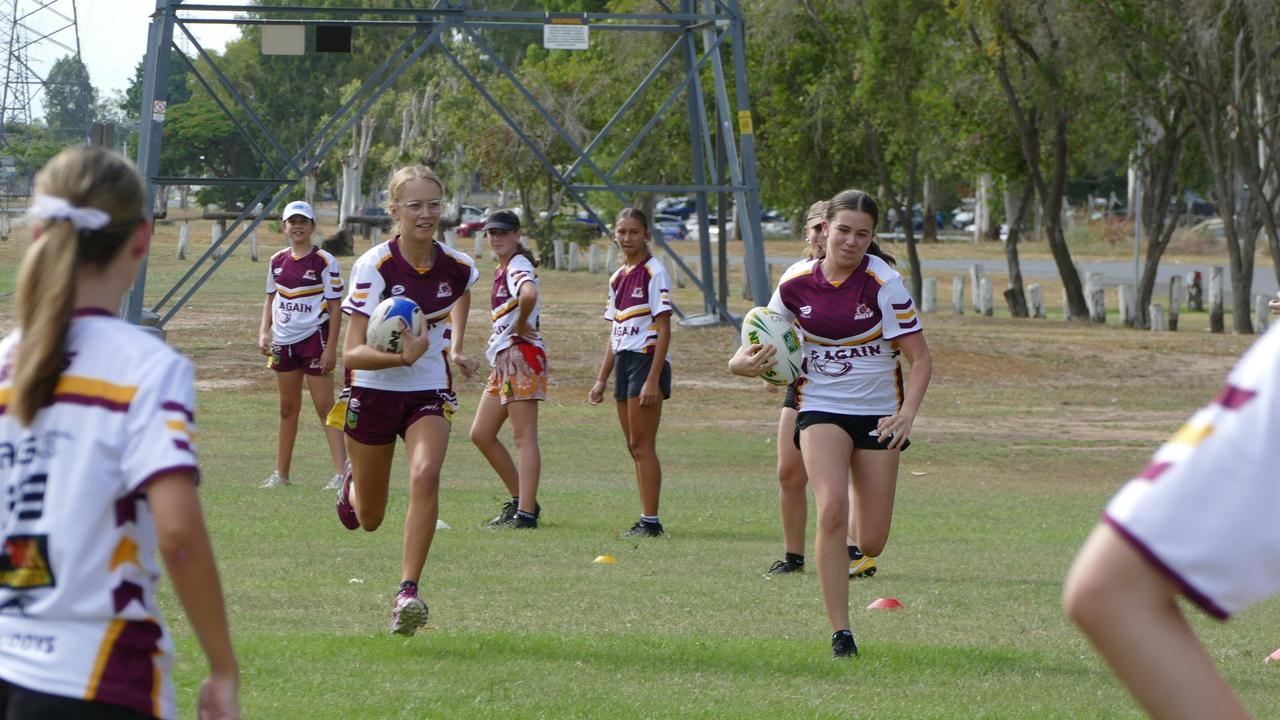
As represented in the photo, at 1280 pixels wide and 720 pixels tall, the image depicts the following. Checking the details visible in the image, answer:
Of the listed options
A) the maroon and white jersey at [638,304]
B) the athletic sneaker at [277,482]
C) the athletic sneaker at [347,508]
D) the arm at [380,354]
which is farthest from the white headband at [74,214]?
the athletic sneaker at [277,482]

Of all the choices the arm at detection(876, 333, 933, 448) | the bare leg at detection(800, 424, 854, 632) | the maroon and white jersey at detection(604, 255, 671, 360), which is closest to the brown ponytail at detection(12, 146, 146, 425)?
the bare leg at detection(800, 424, 854, 632)

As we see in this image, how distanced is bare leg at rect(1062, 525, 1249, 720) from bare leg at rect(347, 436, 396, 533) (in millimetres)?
5929

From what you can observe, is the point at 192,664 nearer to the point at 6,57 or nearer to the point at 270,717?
Answer: the point at 270,717

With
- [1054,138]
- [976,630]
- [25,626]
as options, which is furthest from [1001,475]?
[1054,138]

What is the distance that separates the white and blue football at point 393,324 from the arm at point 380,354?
0.02 m

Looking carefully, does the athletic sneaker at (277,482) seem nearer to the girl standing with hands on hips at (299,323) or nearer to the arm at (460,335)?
the girl standing with hands on hips at (299,323)

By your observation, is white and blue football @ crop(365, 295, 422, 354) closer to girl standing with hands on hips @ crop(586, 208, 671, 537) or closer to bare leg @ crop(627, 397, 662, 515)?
girl standing with hands on hips @ crop(586, 208, 671, 537)

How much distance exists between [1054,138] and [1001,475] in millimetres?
20437

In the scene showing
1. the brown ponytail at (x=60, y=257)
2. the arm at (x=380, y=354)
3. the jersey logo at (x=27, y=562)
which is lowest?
the jersey logo at (x=27, y=562)

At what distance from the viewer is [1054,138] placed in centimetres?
3672

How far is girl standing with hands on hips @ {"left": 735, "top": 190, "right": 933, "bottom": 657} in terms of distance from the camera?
8.17m

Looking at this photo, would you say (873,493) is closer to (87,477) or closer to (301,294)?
(87,477)

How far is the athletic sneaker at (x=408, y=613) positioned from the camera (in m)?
7.48

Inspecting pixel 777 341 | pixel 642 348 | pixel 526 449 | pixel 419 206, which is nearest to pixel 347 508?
pixel 419 206
